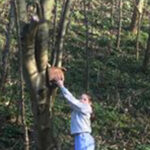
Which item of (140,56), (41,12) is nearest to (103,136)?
(41,12)

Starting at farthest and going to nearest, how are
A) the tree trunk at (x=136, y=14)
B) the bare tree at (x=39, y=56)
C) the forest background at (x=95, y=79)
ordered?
the tree trunk at (x=136, y=14) < the forest background at (x=95, y=79) < the bare tree at (x=39, y=56)

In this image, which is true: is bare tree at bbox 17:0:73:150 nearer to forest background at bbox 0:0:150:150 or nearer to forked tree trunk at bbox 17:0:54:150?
forked tree trunk at bbox 17:0:54:150

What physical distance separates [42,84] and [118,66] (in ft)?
33.2

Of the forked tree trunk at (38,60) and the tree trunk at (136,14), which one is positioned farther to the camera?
the tree trunk at (136,14)

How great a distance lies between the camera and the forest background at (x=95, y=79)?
11898mm

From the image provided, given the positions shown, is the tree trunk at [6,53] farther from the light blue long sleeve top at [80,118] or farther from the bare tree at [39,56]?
the light blue long sleeve top at [80,118]

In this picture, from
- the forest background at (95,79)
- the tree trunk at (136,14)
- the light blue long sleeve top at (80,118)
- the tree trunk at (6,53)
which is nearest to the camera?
the light blue long sleeve top at (80,118)

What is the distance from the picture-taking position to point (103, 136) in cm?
1293

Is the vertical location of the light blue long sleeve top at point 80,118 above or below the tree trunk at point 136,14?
below

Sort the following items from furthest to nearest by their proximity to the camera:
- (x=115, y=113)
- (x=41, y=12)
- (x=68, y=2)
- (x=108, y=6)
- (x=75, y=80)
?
(x=108, y=6)
(x=75, y=80)
(x=115, y=113)
(x=68, y=2)
(x=41, y=12)

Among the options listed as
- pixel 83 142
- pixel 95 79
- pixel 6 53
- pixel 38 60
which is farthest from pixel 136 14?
pixel 38 60

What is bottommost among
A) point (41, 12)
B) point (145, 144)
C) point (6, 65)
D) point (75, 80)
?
point (145, 144)

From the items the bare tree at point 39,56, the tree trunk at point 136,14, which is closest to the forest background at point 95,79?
the tree trunk at point 136,14

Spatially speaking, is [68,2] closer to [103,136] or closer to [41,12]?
[41,12]
